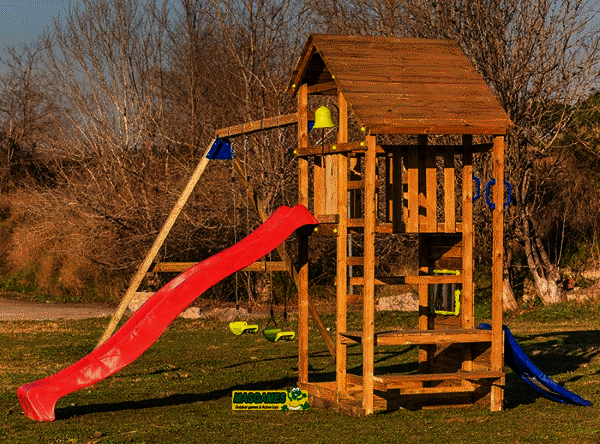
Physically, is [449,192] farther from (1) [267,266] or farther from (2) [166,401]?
(2) [166,401]

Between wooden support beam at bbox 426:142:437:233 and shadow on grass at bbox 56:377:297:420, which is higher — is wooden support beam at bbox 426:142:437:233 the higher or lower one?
the higher one

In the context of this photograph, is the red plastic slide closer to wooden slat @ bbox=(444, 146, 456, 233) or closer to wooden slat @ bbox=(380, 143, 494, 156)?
wooden slat @ bbox=(380, 143, 494, 156)

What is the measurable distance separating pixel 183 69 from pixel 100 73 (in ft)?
36.2

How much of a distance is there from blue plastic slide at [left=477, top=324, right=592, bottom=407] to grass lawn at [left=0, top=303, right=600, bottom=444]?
14 cm

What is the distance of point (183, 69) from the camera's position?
34000 mm

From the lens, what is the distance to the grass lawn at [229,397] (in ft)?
26.5

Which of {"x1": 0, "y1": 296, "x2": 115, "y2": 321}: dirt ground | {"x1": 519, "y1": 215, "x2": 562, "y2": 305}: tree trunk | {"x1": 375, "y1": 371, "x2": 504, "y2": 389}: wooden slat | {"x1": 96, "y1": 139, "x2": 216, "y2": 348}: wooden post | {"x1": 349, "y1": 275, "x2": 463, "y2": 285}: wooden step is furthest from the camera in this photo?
{"x1": 519, "y1": 215, "x2": 562, "y2": 305}: tree trunk

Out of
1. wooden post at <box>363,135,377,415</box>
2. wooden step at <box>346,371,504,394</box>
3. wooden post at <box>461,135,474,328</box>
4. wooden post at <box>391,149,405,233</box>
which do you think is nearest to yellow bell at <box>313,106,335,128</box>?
wooden post at <box>391,149,405,233</box>

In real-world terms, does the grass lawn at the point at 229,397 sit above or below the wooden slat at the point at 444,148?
below

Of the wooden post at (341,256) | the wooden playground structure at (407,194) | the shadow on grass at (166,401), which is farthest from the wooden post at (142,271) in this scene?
the wooden post at (341,256)

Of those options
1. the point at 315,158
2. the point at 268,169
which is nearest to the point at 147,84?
the point at 268,169

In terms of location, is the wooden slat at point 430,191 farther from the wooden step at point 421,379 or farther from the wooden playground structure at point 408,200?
the wooden step at point 421,379

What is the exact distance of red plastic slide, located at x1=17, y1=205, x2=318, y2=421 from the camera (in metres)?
8.82

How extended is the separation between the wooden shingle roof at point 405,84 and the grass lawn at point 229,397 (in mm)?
2659
